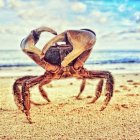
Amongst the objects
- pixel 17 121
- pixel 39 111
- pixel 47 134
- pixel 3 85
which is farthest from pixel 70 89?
pixel 47 134

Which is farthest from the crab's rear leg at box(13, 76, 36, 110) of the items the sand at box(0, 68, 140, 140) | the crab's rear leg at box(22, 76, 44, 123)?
the crab's rear leg at box(22, 76, 44, 123)

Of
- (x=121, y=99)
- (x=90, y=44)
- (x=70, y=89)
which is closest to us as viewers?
(x=90, y=44)

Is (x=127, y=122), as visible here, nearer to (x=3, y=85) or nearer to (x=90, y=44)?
(x=90, y=44)

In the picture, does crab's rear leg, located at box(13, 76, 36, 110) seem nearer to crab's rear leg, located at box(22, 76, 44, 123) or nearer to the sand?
the sand

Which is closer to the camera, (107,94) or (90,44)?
(90,44)

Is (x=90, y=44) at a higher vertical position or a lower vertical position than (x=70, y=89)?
Answer: higher

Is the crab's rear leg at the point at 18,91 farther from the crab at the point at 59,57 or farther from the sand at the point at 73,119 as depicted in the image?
the sand at the point at 73,119

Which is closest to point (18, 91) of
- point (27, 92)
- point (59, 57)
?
point (27, 92)
